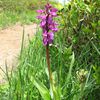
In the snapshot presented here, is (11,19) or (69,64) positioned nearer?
(69,64)

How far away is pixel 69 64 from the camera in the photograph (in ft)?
10.5

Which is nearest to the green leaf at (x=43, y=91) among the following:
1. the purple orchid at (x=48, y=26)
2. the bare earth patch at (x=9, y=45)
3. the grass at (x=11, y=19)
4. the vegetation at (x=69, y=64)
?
the vegetation at (x=69, y=64)

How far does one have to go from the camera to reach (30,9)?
16.7m

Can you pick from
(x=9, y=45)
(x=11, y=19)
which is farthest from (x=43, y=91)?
(x=11, y=19)

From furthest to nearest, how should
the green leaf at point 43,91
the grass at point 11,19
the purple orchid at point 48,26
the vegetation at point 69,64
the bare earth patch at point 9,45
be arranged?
the grass at point 11,19, the bare earth patch at point 9,45, the vegetation at point 69,64, the green leaf at point 43,91, the purple orchid at point 48,26

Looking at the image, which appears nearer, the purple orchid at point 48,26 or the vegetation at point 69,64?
the purple orchid at point 48,26

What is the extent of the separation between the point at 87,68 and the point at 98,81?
2.62 feet

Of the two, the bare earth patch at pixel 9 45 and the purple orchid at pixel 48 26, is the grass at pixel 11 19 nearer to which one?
the bare earth patch at pixel 9 45

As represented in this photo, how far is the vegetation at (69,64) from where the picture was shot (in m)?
2.59

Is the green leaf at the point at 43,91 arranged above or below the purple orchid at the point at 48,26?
below

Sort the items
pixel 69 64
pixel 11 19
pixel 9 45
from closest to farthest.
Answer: pixel 69 64 < pixel 9 45 < pixel 11 19

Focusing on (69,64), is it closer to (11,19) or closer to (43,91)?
(43,91)

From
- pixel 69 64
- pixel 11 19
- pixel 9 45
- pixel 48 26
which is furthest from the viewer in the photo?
pixel 11 19

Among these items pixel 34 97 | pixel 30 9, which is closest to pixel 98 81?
pixel 34 97
